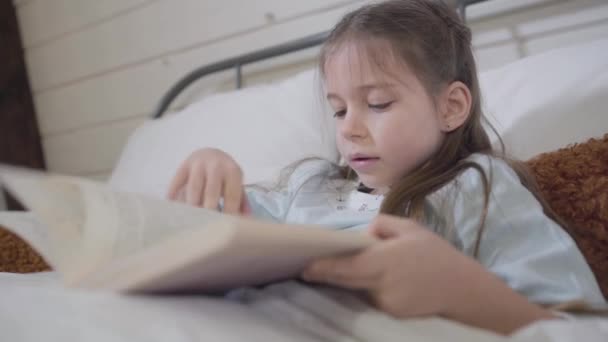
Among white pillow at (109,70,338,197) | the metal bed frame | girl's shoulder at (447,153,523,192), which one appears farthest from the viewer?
the metal bed frame

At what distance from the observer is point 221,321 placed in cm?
42

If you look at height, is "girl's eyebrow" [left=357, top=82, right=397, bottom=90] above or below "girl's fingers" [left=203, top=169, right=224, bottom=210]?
above

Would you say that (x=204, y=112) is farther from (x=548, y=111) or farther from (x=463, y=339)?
(x=463, y=339)

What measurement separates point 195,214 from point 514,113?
67 cm

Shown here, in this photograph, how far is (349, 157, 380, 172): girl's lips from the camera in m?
0.82

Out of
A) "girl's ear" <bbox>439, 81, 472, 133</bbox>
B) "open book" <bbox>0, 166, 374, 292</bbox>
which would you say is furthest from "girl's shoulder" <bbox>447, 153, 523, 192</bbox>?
"open book" <bbox>0, 166, 374, 292</bbox>

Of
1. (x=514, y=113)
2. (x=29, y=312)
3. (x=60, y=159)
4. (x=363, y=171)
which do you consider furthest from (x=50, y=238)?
(x=60, y=159)

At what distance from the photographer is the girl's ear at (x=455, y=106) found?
2.78ft

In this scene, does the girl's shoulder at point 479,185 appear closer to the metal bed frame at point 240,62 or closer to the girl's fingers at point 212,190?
the girl's fingers at point 212,190

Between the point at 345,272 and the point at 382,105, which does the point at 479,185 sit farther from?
the point at 345,272

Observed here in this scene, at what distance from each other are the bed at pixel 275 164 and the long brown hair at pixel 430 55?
108mm

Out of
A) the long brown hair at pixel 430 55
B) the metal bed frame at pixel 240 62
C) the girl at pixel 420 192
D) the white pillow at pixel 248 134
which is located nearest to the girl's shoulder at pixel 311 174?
the girl at pixel 420 192

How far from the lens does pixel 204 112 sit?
4.86ft

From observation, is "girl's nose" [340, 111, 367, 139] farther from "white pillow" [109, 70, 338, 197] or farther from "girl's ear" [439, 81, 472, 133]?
"white pillow" [109, 70, 338, 197]
